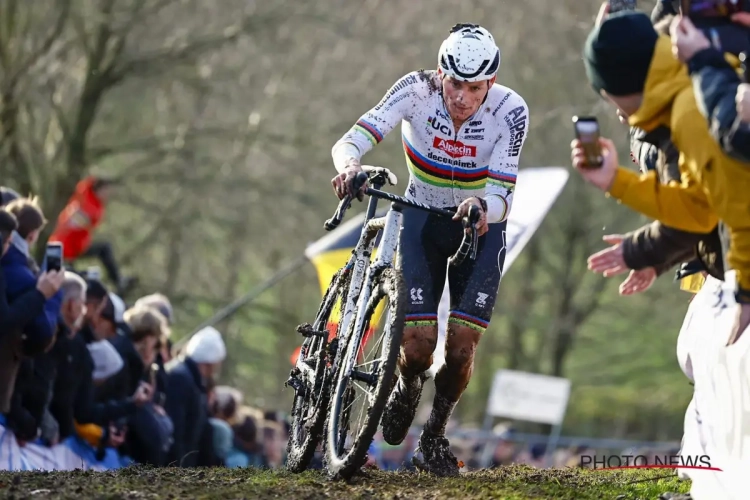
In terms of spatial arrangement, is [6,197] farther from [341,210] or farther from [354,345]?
[354,345]

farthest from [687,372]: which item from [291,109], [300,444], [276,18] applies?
[291,109]

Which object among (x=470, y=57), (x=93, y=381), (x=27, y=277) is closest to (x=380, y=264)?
(x=470, y=57)

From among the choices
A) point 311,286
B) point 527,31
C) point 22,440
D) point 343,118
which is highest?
point 527,31

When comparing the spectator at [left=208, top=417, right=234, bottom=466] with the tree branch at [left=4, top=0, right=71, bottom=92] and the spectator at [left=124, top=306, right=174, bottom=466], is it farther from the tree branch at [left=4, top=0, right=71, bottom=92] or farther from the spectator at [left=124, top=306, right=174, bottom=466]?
the tree branch at [left=4, top=0, right=71, bottom=92]

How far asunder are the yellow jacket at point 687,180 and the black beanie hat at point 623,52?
52 mm

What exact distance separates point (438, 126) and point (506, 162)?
0.49m

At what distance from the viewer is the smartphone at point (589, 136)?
5641 millimetres

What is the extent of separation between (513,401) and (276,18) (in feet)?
22.3

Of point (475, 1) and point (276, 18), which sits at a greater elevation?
point (475, 1)

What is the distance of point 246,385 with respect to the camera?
82.1ft

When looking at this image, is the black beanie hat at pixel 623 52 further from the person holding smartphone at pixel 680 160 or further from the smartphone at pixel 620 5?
the smartphone at pixel 620 5

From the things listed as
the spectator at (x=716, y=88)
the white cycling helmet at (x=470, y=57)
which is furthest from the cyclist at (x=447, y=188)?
the spectator at (x=716, y=88)

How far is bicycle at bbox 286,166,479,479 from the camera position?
22.1 feet

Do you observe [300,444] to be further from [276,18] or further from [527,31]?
[527,31]
